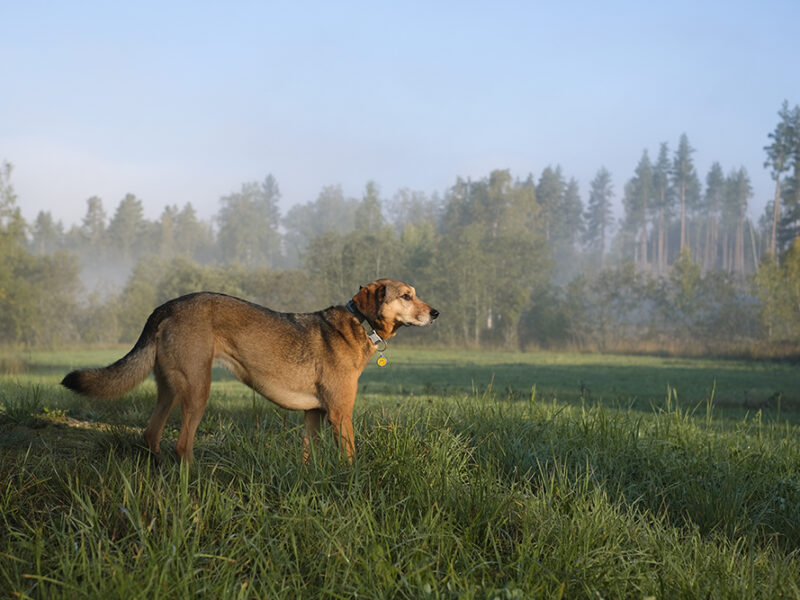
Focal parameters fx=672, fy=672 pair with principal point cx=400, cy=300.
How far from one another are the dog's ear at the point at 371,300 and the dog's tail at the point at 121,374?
1.82 meters

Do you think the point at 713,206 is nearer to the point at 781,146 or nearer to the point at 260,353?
the point at 781,146

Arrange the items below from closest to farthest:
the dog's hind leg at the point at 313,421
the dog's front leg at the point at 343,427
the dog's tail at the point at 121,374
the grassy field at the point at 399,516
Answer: the grassy field at the point at 399,516 < the dog's tail at the point at 121,374 < the dog's front leg at the point at 343,427 < the dog's hind leg at the point at 313,421

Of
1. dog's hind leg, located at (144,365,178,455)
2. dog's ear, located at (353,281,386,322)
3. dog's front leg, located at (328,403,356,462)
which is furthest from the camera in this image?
dog's ear, located at (353,281,386,322)

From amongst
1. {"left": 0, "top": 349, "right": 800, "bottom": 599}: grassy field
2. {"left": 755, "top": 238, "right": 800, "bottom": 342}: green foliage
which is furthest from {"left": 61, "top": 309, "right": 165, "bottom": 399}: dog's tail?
{"left": 755, "top": 238, "right": 800, "bottom": 342}: green foliage

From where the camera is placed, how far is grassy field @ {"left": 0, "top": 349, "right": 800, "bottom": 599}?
371 centimetres

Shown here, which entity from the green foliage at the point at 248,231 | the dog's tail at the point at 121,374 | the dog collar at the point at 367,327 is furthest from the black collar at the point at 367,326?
the green foliage at the point at 248,231

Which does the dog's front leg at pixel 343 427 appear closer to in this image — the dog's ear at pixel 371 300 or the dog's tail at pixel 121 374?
the dog's ear at pixel 371 300

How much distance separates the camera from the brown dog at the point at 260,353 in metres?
5.63

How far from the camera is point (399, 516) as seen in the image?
4.41 metres

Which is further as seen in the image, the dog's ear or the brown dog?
the dog's ear

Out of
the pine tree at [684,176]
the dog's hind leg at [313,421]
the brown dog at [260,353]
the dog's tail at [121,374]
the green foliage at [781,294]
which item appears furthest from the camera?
the pine tree at [684,176]

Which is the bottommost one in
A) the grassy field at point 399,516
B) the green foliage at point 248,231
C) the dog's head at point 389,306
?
the grassy field at point 399,516

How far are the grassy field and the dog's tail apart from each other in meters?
0.57

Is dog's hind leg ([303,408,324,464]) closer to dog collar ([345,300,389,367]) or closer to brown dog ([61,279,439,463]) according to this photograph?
brown dog ([61,279,439,463])
